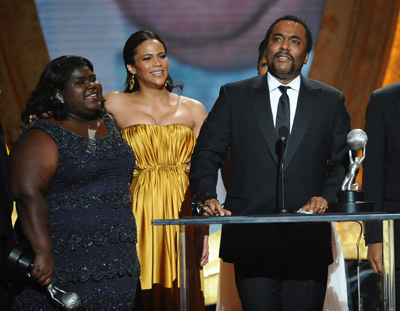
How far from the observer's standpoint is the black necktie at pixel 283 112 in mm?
2951

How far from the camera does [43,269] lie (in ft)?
9.14

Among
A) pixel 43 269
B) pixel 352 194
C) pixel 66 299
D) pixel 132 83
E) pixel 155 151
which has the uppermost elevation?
pixel 132 83

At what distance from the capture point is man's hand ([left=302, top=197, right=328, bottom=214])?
2.69m

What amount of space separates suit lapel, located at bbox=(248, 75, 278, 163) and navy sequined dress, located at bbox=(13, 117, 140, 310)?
641 millimetres

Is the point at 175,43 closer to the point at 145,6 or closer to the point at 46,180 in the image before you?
the point at 145,6

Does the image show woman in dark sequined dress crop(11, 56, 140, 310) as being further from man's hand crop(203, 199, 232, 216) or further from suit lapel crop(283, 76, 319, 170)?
suit lapel crop(283, 76, 319, 170)

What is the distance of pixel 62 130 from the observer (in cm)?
297

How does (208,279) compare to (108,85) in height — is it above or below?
below

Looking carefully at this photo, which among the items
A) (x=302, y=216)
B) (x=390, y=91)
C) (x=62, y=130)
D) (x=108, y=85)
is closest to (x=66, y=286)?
(x=62, y=130)

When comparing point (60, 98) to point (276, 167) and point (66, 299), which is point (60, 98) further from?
point (276, 167)

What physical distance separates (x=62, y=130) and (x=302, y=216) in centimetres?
113

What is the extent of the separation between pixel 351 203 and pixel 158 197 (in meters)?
1.58

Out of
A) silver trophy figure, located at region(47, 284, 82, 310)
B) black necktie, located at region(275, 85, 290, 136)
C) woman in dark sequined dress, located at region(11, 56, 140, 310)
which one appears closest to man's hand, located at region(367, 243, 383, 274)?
black necktie, located at region(275, 85, 290, 136)

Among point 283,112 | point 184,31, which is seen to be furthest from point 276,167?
point 184,31
